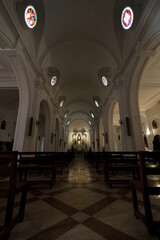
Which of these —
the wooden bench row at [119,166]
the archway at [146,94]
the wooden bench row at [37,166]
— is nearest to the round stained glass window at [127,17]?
the archway at [146,94]

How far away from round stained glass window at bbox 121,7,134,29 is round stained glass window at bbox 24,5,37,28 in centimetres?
407

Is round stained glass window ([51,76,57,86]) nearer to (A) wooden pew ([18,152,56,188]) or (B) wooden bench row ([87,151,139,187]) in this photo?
(A) wooden pew ([18,152,56,188])

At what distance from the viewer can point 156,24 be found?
3.55 m

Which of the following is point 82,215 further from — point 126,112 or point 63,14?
point 63,14

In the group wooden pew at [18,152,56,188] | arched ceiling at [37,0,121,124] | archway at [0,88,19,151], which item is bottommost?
wooden pew at [18,152,56,188]

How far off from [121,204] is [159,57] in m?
6.54

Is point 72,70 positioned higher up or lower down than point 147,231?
higher up

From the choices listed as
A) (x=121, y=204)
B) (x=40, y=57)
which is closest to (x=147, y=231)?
(x=121, y=204)

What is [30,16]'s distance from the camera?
474 centimetres

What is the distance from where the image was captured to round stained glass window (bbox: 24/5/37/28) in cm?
451

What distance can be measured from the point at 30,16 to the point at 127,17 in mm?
4246

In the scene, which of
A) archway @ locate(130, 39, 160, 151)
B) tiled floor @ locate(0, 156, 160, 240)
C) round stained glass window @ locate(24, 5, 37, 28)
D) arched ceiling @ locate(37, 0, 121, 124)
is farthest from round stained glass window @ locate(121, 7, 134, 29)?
tiled floor @ locate(0, 156, 160, 240)

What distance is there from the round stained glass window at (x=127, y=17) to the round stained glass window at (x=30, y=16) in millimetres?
4067

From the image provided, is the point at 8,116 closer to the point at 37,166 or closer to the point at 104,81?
the point at 104,81
